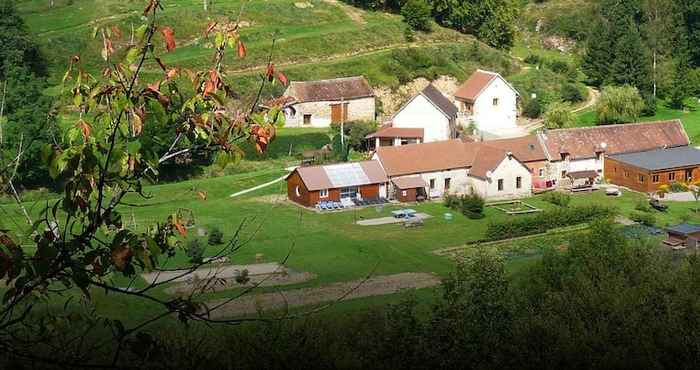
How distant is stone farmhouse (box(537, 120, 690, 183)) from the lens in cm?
4262

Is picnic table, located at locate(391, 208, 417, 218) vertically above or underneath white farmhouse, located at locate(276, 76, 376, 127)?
underneath

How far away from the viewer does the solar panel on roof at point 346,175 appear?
38.8 metres

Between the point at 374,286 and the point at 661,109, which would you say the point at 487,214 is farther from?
the point at 661,109

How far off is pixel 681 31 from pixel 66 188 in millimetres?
65940

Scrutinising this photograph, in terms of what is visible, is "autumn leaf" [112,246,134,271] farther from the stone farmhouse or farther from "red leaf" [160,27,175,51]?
the stone farmhouse

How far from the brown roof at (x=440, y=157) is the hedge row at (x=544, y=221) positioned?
14.1ft

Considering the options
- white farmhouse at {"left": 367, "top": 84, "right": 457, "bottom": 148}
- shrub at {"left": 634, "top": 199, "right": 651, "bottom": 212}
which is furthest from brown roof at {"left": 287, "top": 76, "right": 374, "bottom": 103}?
shrub at {"left": 634, "top": 199, "right": 651, "bottom": 212}

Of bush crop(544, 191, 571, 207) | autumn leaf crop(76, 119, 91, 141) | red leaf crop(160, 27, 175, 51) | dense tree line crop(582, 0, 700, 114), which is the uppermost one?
dense tree line crop(582, 0, 700, 114)

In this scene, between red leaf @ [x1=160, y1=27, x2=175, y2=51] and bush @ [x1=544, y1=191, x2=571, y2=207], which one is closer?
red leaf @ [x1=160, y1=27, x2=175, y2=51]

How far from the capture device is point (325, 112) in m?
50.1

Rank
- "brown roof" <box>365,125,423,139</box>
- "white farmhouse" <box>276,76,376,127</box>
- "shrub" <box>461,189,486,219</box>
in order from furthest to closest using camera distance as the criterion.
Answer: "white farmhouse" <box>276,76,376,127</box> → "brown roof" <box>365,125,423,139</box> → "shrub" <box>461,189,486,219</box>

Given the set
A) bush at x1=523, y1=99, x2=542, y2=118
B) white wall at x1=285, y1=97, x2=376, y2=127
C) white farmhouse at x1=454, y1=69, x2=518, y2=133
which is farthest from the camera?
bush at x1=523, y1=99, x2=542, y2=118

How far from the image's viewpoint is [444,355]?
56.9 ft

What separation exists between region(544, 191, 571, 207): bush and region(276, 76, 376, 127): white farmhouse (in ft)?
42.5
